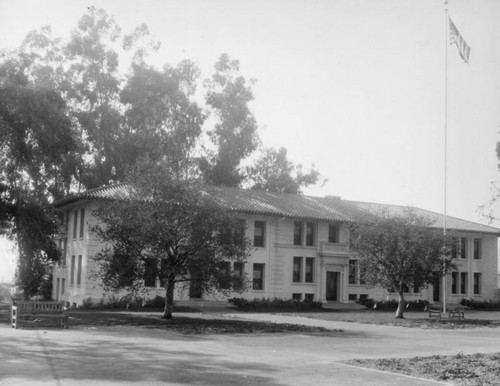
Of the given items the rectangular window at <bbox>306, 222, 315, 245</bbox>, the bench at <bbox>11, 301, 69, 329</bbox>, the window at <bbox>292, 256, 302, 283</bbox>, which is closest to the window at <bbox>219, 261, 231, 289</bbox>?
the bench at <bbox>11, 301, 69, 329</bbox>

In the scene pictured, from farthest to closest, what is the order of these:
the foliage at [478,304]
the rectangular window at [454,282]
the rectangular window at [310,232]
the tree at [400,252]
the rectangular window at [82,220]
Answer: the rectangular window at [454,282], the foliage at [478,304], the rectangular window at [310,232], the rectangular window at [82,220], the tree at [400,252]

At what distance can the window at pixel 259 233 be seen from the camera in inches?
1844

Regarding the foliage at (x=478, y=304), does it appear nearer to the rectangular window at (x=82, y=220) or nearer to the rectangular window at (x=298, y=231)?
the rectangular window at (x=298, y=231)

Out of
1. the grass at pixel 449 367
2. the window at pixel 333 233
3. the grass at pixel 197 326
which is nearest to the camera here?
the grass at pixel 449 367

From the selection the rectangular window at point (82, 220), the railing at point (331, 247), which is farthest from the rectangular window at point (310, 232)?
the rectangular window at point (82, 220)

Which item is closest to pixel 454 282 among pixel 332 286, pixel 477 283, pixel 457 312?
pixel 477 283

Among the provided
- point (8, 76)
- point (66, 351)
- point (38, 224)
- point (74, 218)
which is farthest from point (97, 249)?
→ point (66, 351)

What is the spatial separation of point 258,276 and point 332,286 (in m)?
6.31

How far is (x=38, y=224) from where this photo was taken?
32.6m

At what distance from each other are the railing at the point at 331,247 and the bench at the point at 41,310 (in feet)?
92.4

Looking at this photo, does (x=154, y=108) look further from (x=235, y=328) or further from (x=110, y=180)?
(x=235, y=328)

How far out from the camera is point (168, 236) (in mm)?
27000

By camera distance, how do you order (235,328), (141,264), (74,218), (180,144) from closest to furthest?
(235,328)
(141,264)
(74,218)
(180,144)

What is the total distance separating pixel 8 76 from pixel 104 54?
20.0m
